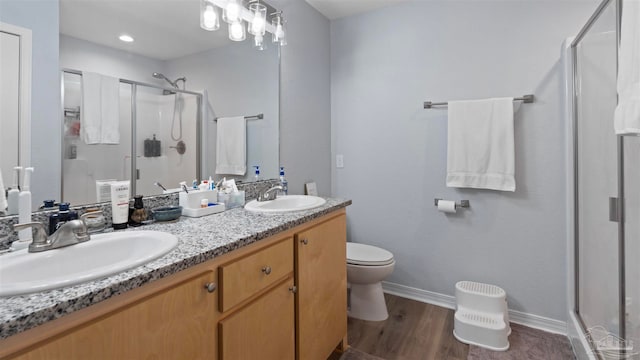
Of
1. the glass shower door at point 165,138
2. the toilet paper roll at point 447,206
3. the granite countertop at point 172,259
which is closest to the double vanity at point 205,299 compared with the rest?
the granite countertop at point 172,259

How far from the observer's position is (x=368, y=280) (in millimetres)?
2023

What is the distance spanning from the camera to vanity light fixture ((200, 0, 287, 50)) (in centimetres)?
159

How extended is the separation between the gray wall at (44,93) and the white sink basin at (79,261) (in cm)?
30

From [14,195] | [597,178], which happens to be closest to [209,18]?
[14,195]

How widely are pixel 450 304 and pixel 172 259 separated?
6.95 ft

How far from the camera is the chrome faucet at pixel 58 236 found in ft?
2.76

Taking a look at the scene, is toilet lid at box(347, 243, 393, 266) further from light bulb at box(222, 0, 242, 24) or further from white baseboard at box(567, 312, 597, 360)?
light bulb at box(222, 0, 242, 24)

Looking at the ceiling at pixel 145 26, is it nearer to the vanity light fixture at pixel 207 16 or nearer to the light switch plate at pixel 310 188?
the vanity light fixture at pixel 207 16

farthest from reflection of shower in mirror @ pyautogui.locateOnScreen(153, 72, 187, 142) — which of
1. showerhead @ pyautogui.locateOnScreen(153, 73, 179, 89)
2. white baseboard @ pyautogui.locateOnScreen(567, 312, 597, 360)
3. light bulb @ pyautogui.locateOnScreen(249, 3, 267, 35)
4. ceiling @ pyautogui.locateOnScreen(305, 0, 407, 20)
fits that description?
white baseboard @ pyautogui.locateOnScreen(567, 312, 597, 360)

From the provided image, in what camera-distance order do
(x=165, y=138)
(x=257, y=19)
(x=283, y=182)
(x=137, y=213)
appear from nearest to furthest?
(x=137, y=213) → (x=165, y=138) → (x=257, y=19) → (x=283, y=182)

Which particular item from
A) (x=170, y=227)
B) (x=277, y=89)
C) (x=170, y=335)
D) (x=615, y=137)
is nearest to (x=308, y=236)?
(x=170, y=227)

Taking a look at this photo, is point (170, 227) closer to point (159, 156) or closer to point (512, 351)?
point (159, 156)

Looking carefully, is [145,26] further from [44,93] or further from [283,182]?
[283,182]

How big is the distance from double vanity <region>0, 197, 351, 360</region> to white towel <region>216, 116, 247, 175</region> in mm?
388
